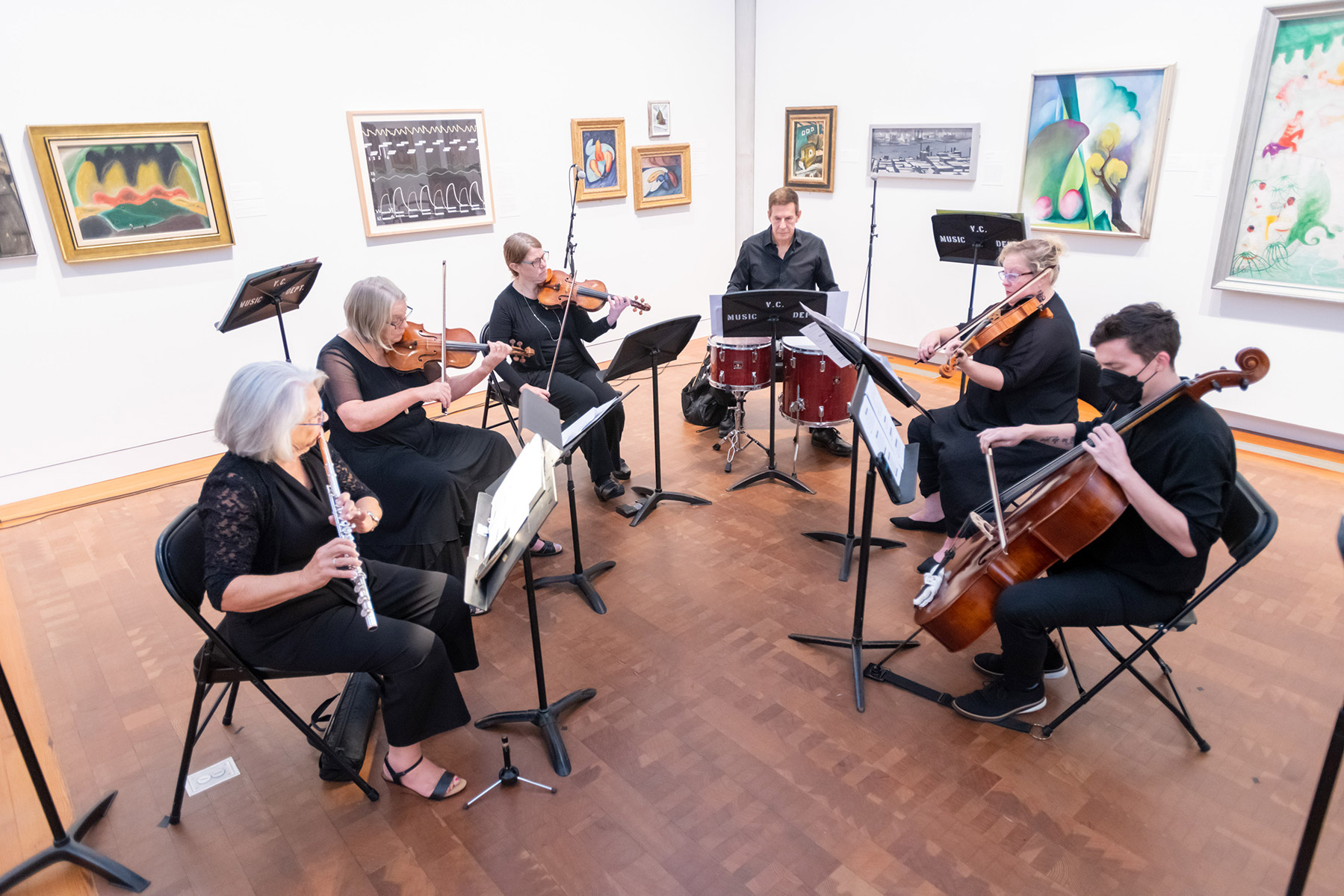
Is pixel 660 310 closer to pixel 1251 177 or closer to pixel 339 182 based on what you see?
pixel 339 182

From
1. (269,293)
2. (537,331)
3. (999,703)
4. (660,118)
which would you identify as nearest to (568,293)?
(537,331)

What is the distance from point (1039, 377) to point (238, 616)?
3159 millimetres

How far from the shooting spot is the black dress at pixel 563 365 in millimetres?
4363

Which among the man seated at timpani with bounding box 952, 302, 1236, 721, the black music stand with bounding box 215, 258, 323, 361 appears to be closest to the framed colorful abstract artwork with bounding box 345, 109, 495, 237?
the black music stand with bounding box 215, 258, 323, 361

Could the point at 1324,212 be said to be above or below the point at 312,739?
above

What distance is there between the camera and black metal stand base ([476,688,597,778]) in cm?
269

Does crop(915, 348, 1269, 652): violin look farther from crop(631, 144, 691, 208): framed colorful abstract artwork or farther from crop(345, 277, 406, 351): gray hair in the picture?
crop(631, 144, 691, 208): framed colorful abstract artwork

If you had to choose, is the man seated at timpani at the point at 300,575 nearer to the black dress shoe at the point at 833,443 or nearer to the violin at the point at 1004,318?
the violin at the point at 1004,318

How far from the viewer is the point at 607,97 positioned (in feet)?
21.9

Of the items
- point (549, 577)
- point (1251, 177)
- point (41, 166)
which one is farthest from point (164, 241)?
point (1251, 177)

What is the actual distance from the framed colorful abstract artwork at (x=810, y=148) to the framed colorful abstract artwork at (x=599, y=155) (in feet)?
5.09

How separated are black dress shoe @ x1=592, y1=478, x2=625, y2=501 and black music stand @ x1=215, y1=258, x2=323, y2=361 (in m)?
1.88

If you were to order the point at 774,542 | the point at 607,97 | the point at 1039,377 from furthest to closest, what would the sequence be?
1. the point at 607,97
2. the point at 774,542
3. the point at 1039,377

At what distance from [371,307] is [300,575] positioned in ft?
4.61
